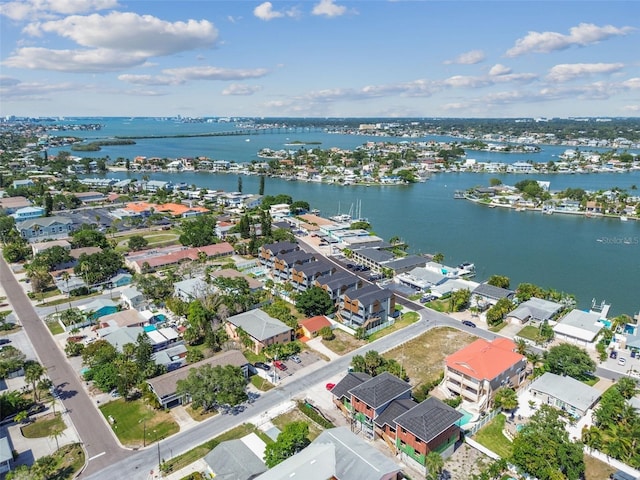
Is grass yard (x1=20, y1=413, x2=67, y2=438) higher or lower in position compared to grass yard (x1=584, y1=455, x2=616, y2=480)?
higher

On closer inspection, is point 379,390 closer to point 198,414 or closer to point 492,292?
point 198,414

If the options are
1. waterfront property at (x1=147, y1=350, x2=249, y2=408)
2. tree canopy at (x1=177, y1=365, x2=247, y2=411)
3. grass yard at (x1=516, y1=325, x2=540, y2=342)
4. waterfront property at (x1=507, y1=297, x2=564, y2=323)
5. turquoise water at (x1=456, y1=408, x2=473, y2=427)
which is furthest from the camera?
waterfront property at (x1=507, y1=297, x2=564, y2=323)

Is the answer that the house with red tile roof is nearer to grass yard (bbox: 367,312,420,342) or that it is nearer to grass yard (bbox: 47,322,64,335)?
grass yard (bbox: 367,312,420,342)

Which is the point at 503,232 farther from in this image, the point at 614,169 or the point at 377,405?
the point at 614,169

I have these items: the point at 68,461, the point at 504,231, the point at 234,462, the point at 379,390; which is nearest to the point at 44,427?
the point at 68,461

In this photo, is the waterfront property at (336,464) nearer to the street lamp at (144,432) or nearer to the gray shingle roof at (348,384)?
the gray shingle roof at (348,384)

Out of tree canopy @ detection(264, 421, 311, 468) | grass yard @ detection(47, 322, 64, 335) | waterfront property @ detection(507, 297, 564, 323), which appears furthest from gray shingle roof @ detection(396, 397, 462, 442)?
grass yard @ detection(47, 322, 64, 335)
